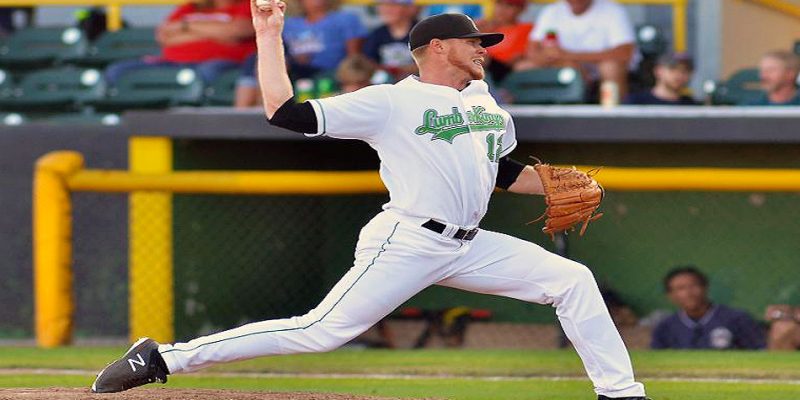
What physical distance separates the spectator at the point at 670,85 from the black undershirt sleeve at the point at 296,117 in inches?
174

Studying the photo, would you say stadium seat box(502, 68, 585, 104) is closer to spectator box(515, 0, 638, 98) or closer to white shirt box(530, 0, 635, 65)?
spectator box(515, 0, 638, 98)

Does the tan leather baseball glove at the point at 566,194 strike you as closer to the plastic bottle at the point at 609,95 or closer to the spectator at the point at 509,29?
the plastic bottle at the point at 609,95

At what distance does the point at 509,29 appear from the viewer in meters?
9.38

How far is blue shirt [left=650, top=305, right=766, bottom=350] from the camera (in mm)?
7648

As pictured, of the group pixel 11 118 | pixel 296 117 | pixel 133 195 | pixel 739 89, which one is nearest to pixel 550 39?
pixel 739 89

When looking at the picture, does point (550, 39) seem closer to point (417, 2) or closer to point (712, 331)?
point (417, 2)

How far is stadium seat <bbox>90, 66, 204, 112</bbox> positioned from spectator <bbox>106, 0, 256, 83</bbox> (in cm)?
17

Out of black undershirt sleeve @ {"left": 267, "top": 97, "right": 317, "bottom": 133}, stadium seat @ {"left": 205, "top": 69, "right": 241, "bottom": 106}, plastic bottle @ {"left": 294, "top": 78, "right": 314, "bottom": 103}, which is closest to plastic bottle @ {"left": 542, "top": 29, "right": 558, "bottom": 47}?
plastic bottle @ {"left": 294, "top": 78, "right": 314, "bottom": 103}

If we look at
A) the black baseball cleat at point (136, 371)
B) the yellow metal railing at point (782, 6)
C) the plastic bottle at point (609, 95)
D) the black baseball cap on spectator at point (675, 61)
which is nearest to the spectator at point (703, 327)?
→ the plastic bottle at point (609, 95)

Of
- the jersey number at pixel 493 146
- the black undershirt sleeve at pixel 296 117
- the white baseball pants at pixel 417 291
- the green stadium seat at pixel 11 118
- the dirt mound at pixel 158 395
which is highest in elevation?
the black undershirt sleeve at pixel 296 117

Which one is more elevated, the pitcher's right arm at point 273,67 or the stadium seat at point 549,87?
the pitcher's right arm at point 273,67

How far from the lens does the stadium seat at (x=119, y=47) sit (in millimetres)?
10376

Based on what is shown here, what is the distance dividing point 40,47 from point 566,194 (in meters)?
6.44

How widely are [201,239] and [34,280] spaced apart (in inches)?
43.9
